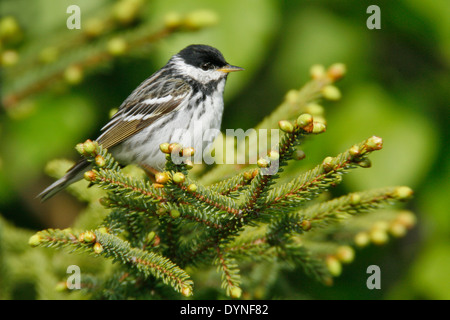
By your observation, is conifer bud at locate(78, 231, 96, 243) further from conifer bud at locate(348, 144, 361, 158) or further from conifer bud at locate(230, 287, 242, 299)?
→ conifer bud at locate(348, 144, 361, 158)

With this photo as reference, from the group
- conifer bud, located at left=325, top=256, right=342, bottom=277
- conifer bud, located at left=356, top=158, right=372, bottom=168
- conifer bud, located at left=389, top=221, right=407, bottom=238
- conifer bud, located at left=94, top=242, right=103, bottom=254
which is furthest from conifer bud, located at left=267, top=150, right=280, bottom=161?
conifer bud, located at left=389, top=221, right=407, bottom=238

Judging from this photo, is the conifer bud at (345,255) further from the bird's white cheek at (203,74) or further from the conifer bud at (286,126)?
the bird's white cheek at (203,74)

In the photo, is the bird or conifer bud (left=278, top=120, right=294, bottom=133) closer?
conifer bud (left=278, top=120, right=294, bottom=133)

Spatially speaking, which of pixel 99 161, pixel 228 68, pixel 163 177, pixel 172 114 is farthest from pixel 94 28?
pixel 163 177

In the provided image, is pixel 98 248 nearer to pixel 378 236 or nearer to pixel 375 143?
pixel 375 143

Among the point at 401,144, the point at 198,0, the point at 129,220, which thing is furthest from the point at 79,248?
the point at 401,144

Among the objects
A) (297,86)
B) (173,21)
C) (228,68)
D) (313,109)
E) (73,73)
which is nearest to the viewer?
(313,109)

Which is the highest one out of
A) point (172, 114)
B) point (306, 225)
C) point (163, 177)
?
point (172, 114)
